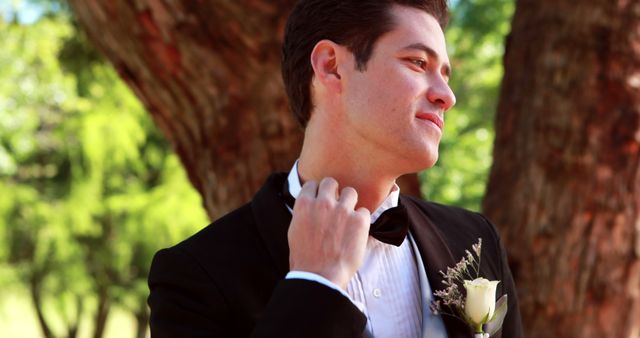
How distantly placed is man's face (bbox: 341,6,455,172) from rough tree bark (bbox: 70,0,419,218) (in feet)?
6.15

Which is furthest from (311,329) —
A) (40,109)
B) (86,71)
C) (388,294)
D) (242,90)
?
(40,109)

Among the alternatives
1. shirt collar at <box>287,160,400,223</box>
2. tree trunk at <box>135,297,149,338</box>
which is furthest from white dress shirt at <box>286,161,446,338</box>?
tree trunk at <box>135,297,149,338</box>

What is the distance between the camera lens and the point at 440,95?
212cm

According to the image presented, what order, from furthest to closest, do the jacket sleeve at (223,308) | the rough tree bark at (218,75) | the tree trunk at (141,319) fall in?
the tree trunk at (141,319)
the rough tree bark at (218,75)
the jacket sleeve at (223,308)

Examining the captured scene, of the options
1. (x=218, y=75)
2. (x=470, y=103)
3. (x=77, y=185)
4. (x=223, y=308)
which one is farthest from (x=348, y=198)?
(x=77, y=185)

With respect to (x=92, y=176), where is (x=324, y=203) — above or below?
above

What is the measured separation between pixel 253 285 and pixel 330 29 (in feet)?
2.10

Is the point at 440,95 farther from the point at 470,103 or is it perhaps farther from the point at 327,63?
the point at 470,103

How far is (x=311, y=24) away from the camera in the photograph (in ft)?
7.38

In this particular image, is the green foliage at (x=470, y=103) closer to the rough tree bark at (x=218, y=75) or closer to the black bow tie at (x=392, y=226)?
the rough tree bark at (x=218, y=75)

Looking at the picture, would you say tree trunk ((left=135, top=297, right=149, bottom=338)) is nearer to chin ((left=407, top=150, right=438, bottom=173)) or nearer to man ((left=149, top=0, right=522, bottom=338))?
man ((left=149, top=0, right=522, bottom=338))

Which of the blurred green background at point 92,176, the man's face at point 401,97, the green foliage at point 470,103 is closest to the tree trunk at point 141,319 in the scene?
the blurred green background at point 92,176

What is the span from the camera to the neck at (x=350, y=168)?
2.15 metres

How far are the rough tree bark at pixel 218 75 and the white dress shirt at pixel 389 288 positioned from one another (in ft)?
5.72
